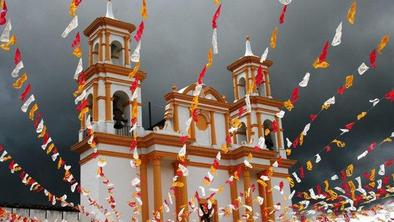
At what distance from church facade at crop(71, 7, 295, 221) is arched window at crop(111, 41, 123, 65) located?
42mm

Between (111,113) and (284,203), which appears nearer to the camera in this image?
(111,113)

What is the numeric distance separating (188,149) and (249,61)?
7037mm

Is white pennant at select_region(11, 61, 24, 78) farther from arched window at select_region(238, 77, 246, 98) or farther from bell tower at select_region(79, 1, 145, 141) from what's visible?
arched window at select_region(238, 77, 246, 98)

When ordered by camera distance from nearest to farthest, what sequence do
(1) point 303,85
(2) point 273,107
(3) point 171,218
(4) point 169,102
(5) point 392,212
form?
(1) point 303,85, (5) point 392,212, (3) point 171,218, (4) point 169,102, (2) point 273,107

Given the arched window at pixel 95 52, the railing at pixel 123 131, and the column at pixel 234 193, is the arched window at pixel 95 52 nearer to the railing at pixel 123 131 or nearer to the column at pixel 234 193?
the railing at pixel 123 131

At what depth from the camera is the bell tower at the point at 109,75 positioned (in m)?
22.6

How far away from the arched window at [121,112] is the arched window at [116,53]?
149cm

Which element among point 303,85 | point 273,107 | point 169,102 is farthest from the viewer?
point 273,107

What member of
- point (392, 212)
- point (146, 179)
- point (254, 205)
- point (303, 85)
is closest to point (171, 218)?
point (146, 179)

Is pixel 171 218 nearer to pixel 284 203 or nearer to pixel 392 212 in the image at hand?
pixel 284 203


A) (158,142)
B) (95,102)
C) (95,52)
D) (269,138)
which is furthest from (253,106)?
(95,102)

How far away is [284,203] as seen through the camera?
26406mm

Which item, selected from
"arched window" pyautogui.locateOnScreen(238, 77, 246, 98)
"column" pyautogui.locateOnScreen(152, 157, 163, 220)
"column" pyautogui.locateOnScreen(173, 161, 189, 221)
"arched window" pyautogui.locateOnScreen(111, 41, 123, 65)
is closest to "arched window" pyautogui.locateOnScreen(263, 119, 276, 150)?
"arched window" pyautogui.locateOnScreen(238, 77, 246, 98)

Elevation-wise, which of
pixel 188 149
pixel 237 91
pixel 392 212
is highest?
pixel 237 91
